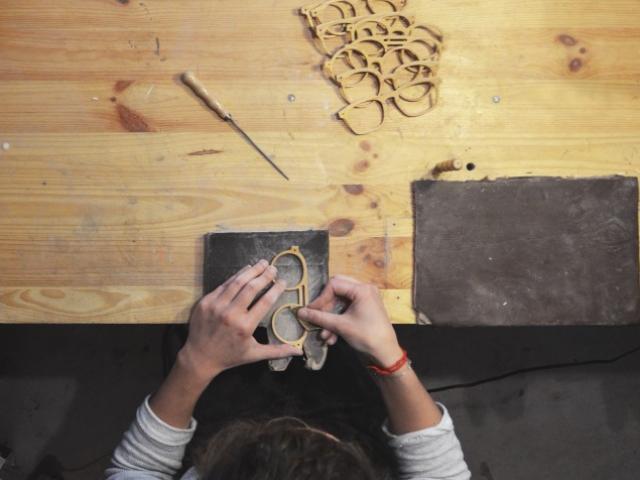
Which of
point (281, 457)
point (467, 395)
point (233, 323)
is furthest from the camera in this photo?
point (467, 395)

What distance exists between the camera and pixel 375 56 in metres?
0.77

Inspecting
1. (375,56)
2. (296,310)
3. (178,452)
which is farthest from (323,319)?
(375,56)

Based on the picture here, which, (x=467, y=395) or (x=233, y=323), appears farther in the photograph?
(x=467, y=395)

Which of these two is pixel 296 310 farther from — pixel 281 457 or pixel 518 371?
pixel 518 371

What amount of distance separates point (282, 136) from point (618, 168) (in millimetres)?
507

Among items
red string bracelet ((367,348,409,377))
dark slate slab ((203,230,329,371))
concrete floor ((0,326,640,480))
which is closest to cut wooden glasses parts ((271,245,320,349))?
dark slate slab ((203,230,329,371))

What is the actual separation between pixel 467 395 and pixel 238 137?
2.88ft

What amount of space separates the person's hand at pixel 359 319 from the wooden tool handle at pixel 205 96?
0.98ft

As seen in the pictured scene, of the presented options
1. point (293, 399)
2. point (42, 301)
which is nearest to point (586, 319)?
point (293, 399)

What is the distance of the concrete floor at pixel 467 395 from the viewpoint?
4.07 feet

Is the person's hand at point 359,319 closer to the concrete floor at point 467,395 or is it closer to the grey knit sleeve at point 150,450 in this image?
the grey knit sleeve at point 150,450

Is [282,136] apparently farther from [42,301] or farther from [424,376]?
[424,376]

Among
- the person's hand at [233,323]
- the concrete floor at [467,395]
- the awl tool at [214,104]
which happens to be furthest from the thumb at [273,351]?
the concrete floor at [467,395]

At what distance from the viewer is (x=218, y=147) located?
768 millimetres
